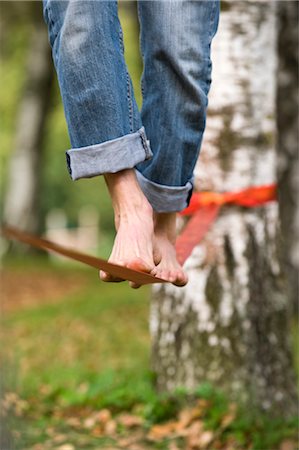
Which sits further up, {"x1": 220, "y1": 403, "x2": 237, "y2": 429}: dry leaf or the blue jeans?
the blue jeans

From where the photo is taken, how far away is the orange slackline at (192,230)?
2.22 meters

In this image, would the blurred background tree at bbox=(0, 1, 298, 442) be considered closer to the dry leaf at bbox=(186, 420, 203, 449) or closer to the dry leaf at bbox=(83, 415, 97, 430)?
the dry leaf at bbox=(186, 420, 203, 449)

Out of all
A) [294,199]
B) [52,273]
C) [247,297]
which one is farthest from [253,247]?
[52,273]

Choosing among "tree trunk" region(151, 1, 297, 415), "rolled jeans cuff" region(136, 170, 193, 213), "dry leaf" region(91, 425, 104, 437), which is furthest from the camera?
"tree trunk" region(151, 1, 297, 415)

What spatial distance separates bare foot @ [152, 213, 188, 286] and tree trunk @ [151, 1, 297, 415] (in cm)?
136

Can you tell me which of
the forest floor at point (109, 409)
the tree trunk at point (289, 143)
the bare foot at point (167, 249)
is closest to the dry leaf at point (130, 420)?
the forest floor at point (109, 409)

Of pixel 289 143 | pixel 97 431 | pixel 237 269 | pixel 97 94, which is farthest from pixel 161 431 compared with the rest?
pixel 289 143

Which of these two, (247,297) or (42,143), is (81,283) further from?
(247,297)

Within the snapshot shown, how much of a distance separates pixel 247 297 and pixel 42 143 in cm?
1168

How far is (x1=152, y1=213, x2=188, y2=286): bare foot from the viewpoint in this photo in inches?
102

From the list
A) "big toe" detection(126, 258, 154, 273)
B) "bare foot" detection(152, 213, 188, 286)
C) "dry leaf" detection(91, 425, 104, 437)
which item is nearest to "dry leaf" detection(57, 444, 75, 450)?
"dry leaf" detection(91, 425, 104, 437)

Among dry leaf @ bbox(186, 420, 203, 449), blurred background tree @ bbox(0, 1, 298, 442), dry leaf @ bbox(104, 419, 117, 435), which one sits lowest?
dry leaf @ bbox(104, 419, 117, 435)

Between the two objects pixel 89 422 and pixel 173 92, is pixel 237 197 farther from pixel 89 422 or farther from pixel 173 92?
pixel 173 92

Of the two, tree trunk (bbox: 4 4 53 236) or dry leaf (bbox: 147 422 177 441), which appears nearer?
dry leaf (bbox: 147 422 177 441)
